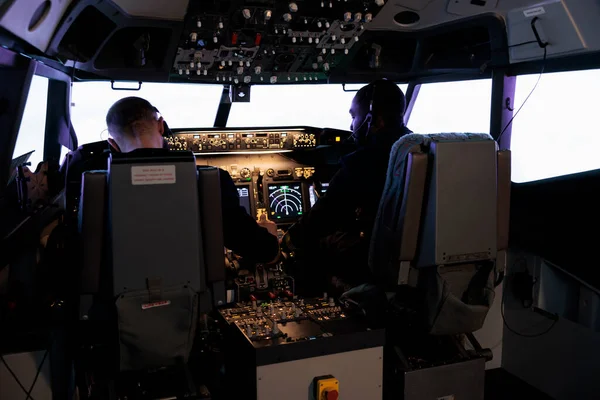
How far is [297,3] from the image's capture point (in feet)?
8.47

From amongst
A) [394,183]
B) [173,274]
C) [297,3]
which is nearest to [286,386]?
[173,274]

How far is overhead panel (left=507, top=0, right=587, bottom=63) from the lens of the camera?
2469 mm

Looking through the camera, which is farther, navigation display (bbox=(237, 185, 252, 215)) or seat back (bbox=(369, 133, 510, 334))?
navigation display (bbox=(237, 185, 252, 215))

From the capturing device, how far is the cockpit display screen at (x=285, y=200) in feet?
11.2

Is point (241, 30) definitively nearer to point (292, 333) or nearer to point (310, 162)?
point (310, 162)

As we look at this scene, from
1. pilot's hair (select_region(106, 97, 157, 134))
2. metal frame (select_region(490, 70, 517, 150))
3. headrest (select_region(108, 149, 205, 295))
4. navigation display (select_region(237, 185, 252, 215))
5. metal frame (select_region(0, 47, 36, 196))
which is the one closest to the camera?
headrest (select_region(108, 149, 205, 295))

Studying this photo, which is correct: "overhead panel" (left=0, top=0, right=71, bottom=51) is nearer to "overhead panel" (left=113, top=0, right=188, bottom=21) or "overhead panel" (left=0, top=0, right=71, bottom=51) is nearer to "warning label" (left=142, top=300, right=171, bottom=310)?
"overhead panel" (left=113, top=0, right=188, bottom=21)

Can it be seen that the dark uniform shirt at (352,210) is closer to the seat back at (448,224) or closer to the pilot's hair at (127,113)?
the seat back at (448,224)

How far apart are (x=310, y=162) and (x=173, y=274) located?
6.63 ft

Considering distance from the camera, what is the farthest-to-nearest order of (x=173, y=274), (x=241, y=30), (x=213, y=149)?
(x=213, y=149) → (x=241, y=30) → (x=173, y=274)

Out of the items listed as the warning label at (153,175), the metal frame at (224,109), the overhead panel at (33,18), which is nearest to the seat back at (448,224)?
the warning label at (153,175)

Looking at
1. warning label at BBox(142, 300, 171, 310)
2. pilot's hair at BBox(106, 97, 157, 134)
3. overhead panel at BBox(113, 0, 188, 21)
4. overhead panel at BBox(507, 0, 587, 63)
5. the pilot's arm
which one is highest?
overhead panel at BBox(113, 0, 188, 21)

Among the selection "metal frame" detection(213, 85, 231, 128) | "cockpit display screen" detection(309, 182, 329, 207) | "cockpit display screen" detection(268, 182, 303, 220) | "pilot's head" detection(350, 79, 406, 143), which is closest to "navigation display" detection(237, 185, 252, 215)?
"cockpit display screen" detection(268, 182, 303, 220)

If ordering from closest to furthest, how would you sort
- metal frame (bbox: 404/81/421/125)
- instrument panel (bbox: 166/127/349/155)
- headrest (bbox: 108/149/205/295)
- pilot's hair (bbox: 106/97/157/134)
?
headrest (bbox: 108/149/205/295), pilot's hair (bbox: 106/97/157/134), instrument panel (bbox: 166/127/349/155), metal frame (bbox: 404/81/421/125)
